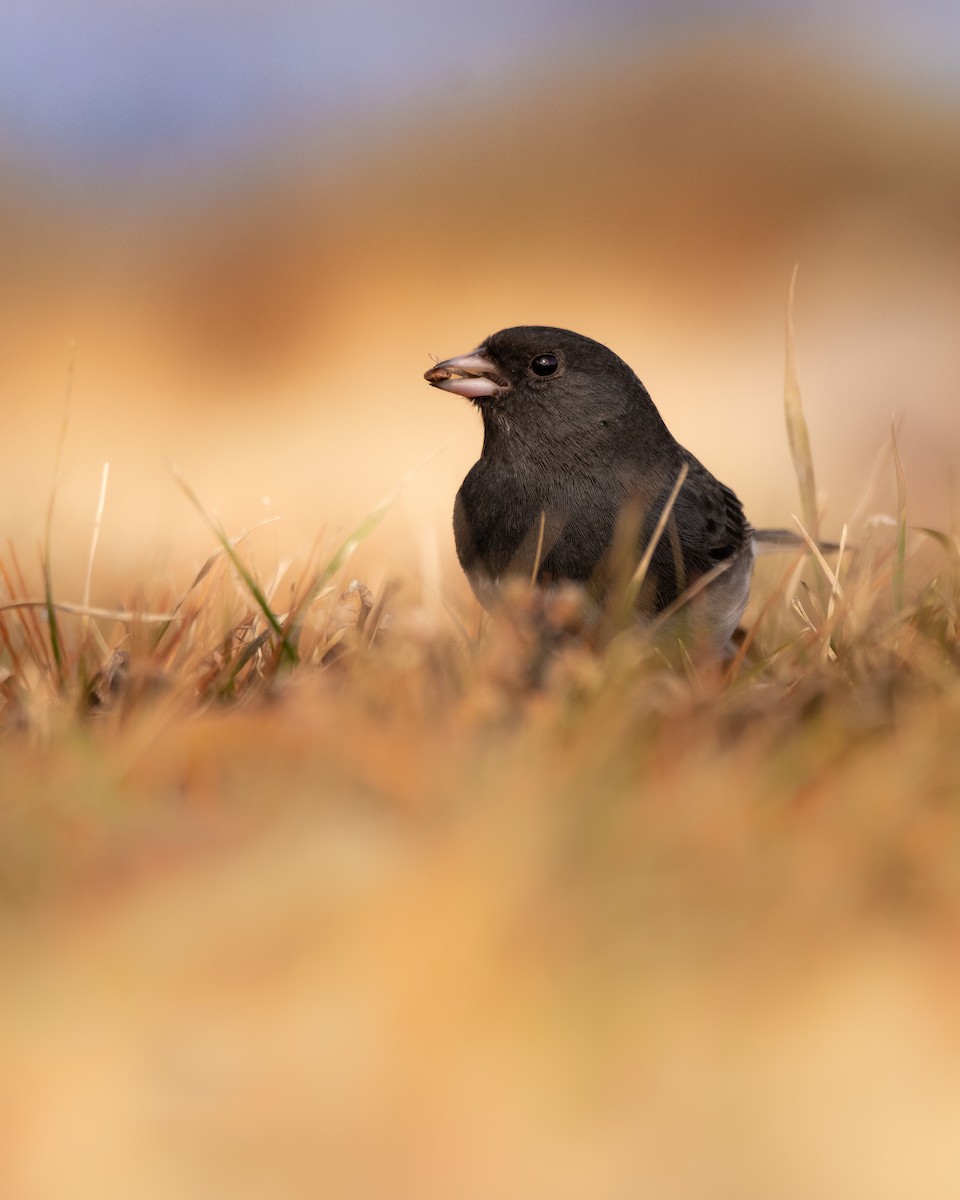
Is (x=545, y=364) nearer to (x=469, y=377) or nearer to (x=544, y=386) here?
(x=544, y=386)

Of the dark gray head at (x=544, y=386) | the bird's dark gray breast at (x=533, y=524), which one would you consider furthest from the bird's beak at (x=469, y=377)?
the bird's dark gray breast at (x=533, y=524)

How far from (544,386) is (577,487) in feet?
0.96

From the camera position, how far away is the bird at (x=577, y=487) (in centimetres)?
263

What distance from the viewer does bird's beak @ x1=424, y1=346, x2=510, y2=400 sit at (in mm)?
2912

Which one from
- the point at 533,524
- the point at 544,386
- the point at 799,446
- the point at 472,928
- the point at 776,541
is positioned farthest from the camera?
the point at 776,541

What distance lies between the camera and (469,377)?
2932 millimetres

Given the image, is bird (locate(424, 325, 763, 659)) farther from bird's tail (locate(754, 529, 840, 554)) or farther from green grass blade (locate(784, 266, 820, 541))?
green grass blade (locate(784, 266, 820, 541))

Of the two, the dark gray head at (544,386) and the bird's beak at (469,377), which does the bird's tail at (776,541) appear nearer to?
the dark gray head at (544,386)

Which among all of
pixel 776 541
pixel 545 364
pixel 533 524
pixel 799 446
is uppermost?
pixel 545 364

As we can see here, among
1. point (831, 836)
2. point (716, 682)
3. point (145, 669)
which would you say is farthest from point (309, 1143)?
point (716, 682)

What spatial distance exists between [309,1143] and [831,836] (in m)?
0.64

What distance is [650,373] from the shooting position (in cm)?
677

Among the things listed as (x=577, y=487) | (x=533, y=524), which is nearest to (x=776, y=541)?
(x=577, y=487)

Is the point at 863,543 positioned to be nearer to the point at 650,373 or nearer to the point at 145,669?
the point at 145,669
